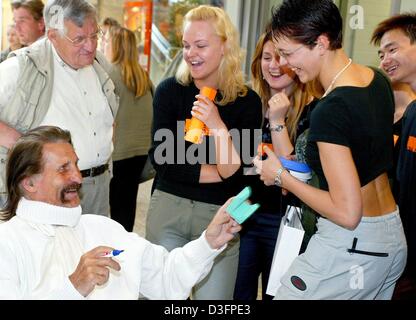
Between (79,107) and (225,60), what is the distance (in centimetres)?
79

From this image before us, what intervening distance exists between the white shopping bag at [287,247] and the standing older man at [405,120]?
56cm

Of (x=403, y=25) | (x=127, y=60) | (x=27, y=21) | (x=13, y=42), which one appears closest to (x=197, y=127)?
(x=403, y=25)

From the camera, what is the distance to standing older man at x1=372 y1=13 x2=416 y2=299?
7.55ft

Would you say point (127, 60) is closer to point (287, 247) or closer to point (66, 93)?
point (66, 93)

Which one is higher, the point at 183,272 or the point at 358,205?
the point at 358,205

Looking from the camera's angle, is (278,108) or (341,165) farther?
(278,108)

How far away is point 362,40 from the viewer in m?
4.25

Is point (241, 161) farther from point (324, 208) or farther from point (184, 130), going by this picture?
point (324, 208)

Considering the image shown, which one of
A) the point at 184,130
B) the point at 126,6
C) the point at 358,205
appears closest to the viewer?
the point at 358,205

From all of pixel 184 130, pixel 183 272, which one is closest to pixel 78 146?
pixel 184 130

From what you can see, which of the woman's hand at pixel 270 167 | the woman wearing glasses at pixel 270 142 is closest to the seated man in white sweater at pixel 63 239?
the woman's hand at pixel 270 167

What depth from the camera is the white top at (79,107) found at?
8.52 ft

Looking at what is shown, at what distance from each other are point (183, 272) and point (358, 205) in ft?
2.11

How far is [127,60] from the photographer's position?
4.00m
